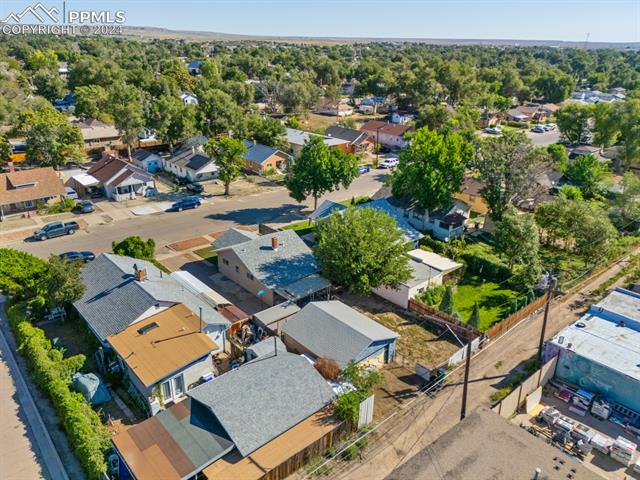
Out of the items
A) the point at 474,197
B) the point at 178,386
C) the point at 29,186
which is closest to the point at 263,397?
the point at 178,386

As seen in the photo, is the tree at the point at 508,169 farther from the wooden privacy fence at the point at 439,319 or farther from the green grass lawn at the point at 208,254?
the green grass lawn at the point at 208,254

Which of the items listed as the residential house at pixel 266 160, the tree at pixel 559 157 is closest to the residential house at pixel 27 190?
the residential house at pixel 266 160

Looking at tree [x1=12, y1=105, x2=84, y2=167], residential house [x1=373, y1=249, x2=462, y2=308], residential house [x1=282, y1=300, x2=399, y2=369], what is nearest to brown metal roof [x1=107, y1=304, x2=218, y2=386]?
residential house [x1=282, y1=300, x2=399, y2=369]

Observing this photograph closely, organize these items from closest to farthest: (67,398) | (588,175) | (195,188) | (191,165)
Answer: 1. (67,398)
2. (195,188)
3. (588,175)
4. (191,165)

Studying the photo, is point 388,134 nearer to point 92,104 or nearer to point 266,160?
point 266,160

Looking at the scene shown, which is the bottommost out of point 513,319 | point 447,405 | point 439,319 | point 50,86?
point 447,405
